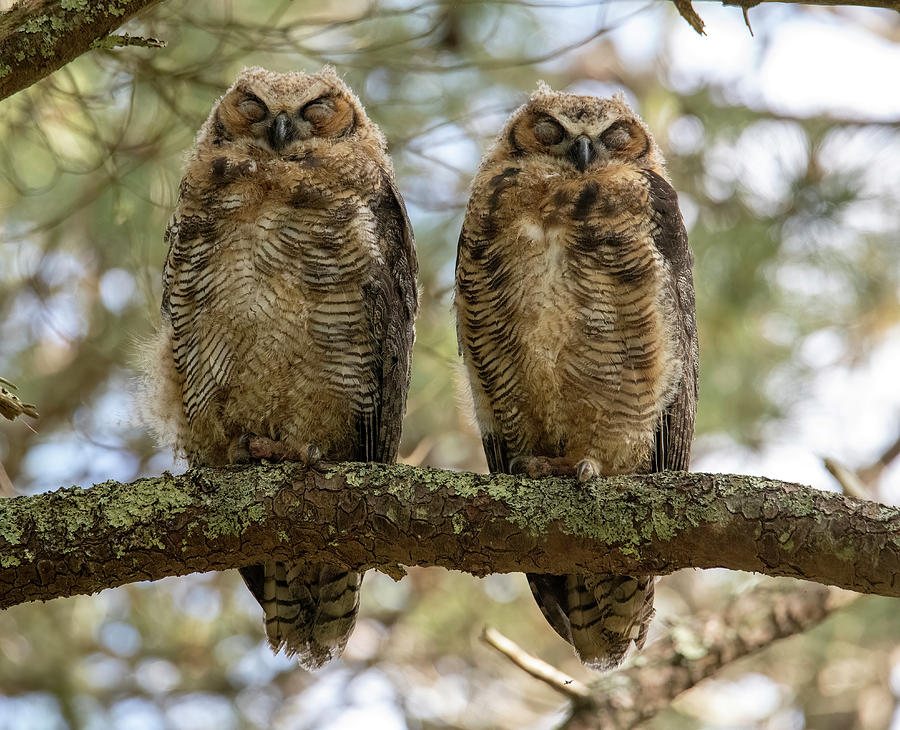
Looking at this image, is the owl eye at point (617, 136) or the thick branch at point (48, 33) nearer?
the thick branch at point (48, 33)

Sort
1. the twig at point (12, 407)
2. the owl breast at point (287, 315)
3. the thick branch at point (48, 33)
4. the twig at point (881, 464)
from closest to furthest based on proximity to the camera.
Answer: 1. the thick branch at point (48, 33)
2. the twig at point (12, 407)
3. the owl breast at point (287, 315)
4. the twig at point (881, 464)

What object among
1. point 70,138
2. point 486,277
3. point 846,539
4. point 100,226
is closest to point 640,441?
point 486,277

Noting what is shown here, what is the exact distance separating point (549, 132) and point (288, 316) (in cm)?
118

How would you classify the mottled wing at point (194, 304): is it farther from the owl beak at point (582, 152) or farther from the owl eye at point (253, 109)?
the owl beak at point (582, 152)

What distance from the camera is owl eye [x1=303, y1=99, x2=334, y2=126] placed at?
3.64 m

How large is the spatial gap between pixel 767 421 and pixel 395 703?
242 centimetres

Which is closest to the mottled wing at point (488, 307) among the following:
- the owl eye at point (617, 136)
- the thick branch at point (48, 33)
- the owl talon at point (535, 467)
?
the owl talon at point (535, 467)

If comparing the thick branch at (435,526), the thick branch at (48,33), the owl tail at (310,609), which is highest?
the thick branch at (48,33)

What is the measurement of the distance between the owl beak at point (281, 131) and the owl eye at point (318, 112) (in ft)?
0.29

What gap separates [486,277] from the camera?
3375 millimetres

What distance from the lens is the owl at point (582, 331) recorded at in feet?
10.6

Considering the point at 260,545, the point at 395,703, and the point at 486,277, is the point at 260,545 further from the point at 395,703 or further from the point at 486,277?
the point at 395,703

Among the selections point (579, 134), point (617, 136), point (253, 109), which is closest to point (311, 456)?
point (253, 109)

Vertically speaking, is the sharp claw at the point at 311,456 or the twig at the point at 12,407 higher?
the twig at the point at 12,407
